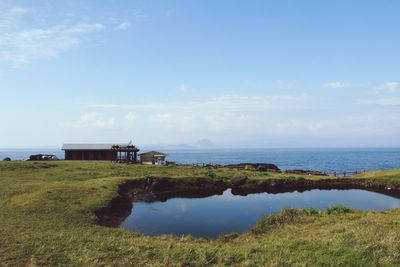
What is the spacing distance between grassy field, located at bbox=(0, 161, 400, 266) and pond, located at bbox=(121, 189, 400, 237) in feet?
19.4

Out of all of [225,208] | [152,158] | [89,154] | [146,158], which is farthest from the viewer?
[89,154]

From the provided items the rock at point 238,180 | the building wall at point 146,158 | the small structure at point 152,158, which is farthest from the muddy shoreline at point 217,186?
the building wall at point 146,158

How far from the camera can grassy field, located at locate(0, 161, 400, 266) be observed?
19.8 m

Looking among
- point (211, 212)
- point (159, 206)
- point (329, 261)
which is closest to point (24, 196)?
point (159, 206)

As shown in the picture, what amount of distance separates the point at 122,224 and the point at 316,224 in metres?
18.8

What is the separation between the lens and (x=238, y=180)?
6462 centimetres

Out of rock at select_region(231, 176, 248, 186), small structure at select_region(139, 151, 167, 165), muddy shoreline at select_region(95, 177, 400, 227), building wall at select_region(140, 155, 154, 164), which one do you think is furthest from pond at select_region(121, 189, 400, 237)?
building wall at select_region(140, 155, 154, 164)

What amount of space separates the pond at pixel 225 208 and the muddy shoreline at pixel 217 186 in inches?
79.0

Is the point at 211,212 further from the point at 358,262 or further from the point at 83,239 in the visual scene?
the point at 358,262

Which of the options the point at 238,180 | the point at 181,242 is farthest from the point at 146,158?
the point at 181,242

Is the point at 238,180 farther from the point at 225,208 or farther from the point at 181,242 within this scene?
the point at 181,242

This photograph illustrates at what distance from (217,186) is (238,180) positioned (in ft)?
13.0

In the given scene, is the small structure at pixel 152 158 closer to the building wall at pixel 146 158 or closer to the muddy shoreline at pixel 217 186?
the building wall at pixel 146 158

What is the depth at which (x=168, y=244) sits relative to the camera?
23812 millimetres
